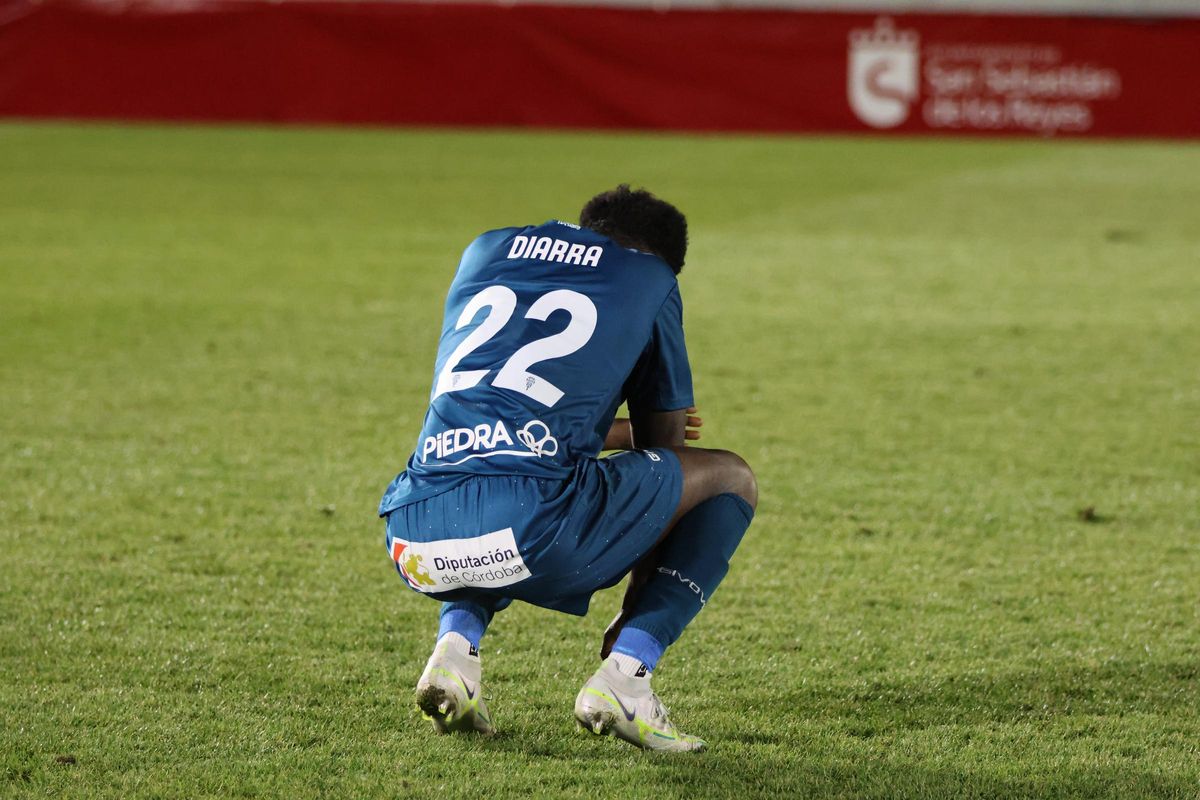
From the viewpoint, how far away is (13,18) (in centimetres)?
1948

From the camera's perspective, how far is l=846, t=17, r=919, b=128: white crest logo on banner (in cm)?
1856

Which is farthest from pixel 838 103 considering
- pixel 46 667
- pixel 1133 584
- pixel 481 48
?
pixel 46 667

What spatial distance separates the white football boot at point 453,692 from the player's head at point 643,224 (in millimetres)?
981

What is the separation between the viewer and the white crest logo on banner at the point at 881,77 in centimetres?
1856

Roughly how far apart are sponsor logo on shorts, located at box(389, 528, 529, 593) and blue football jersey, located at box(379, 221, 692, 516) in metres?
0.12

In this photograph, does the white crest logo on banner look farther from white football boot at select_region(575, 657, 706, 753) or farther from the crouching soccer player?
white football boot at select_region(575, 657, 706, 753)

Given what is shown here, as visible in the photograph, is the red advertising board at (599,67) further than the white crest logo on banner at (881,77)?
No

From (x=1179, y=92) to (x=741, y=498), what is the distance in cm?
1636

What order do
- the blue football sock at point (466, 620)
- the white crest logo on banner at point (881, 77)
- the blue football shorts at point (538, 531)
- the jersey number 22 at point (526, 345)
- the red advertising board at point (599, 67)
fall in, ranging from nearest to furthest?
the blue football shorts at point (538, 531), the jersey number 22 at point (526, 345), the blue football sock at point (466, 620), the red advertising board at point (599, 67), the white crest logo on banner at point (881, 77)

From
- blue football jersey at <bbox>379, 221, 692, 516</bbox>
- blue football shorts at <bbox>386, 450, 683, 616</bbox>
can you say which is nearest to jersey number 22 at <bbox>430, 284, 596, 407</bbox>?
blue football jersey at <bbox>379, 221, 692, 516</bbox>

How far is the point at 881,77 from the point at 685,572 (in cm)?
1612

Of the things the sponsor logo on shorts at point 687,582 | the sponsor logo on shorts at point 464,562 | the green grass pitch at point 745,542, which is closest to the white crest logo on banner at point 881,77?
the green grass pitch at point 745,542

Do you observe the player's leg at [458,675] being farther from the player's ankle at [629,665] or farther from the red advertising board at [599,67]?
the red advertising board at [599,67]

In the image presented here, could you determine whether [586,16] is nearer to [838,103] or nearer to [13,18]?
[838,103]
